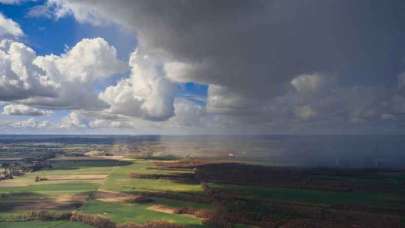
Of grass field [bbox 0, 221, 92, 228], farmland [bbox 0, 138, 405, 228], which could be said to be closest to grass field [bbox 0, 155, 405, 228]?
grass field [bbox 0, 221, 92, 228]

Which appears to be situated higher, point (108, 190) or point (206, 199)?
point (206, 199)

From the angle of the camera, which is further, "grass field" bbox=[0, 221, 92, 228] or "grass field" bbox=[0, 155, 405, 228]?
"grass field" bbox=[0, 155, 405, 228]

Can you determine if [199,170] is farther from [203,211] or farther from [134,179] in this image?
[203,211]

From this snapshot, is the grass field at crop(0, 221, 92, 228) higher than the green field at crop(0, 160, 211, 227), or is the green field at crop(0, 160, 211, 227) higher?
the green field at crop(0, 160, 211, 227)

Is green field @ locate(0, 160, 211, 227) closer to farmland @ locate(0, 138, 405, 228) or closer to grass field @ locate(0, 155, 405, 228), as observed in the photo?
grass field @ locate(0, 155, 405, 228)

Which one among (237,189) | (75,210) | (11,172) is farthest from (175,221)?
(11,172)

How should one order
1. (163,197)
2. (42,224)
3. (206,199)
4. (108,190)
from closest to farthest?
1. (42,224)
2. (206,199)
3. (163,197)
4. (108,190)

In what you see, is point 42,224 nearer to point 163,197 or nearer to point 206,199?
point 163,197

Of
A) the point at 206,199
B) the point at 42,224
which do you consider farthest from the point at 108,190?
the point at 42,224

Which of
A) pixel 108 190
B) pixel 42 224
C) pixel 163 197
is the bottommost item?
pixel 42 224

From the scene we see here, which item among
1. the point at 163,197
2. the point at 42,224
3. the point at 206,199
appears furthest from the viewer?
the point at 163,197

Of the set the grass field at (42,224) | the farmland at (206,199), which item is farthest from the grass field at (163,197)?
the farmland at (206,199)
